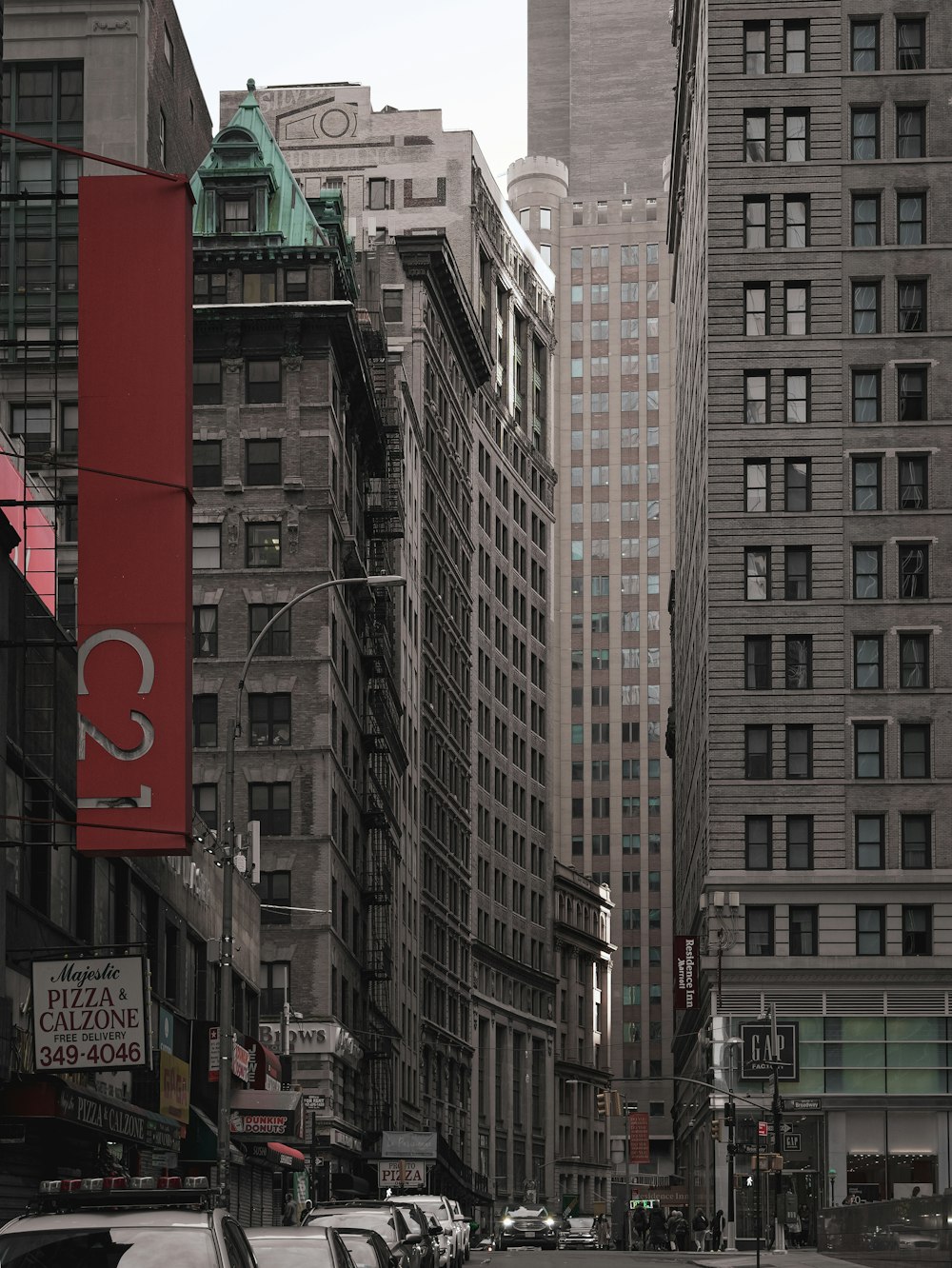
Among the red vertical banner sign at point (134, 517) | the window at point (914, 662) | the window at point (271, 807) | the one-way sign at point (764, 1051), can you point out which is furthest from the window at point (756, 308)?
the red vertical banner sign at point (134, 517)

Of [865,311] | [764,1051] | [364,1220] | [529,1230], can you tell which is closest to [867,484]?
[865,311]

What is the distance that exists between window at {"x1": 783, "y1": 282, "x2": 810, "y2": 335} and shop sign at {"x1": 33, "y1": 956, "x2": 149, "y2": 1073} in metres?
58.9

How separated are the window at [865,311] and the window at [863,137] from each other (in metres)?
5.33

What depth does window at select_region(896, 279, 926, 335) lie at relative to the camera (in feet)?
270

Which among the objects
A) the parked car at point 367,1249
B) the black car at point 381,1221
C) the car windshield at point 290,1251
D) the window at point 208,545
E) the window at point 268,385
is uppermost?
the window at point 268,385

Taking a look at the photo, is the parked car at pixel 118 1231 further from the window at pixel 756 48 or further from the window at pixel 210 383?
the window at pixel 756 48

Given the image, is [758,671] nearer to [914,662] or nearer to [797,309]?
[914,662]

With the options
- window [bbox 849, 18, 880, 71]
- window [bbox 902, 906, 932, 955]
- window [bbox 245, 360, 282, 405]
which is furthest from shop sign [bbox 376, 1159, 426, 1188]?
window [bbox 849, 18, 880, 71]

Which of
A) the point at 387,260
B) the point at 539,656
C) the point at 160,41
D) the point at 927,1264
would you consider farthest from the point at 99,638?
the point at 539,656

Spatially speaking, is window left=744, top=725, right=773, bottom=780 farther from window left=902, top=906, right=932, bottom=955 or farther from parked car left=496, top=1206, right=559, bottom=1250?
parked car left=496, top=1206, right=559, bottom=1250

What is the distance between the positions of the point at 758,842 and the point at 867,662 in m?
8.13

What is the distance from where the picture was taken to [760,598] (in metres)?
80.7

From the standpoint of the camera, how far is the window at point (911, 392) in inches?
3219

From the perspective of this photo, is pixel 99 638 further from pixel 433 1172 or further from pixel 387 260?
pixel 387 260
